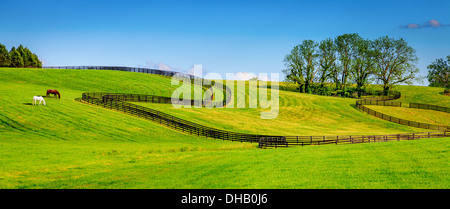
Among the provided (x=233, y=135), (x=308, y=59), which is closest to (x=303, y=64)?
(x=308, y=59)

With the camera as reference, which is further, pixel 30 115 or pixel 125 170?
pixel 30 115

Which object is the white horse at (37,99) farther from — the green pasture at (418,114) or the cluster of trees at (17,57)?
the cluster of trees at (17,57)

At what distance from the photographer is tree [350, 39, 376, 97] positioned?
93000 millimetres

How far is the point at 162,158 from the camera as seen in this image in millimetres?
25109

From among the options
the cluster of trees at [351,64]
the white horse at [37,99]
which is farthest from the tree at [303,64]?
the white horse at [37,99]

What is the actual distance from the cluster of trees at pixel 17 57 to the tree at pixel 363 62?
4522 inches

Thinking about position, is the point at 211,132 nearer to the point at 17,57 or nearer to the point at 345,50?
the point at 345,50

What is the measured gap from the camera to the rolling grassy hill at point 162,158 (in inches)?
593

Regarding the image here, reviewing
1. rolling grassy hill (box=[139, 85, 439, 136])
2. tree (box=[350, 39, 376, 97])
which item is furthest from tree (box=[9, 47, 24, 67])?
tree (box=[350, 39, 376, 97])
